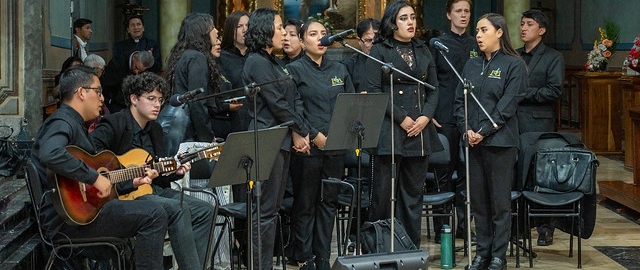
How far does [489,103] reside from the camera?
6863mm

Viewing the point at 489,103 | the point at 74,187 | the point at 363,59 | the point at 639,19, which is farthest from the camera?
the point at 639,19

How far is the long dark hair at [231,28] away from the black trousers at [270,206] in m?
1.57

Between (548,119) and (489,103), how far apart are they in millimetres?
1263

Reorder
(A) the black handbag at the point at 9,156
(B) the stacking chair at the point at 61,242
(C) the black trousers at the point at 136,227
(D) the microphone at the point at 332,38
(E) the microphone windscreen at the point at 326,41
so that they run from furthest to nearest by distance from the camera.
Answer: (A) the black handbag at the point at 9,156 < (E) the microphone windscreen at the point at 326,41 < (D) the microphone at the point at 332,38 < (C) the black trousers at the point at 136,227 < (B) the stacking chair at the point at 61,242

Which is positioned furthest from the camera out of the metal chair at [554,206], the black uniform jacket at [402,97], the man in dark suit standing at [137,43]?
the man in dark suit standing at [137,43]

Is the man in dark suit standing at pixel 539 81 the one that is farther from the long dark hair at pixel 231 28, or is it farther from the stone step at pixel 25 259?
the stone step at pixel 25 259

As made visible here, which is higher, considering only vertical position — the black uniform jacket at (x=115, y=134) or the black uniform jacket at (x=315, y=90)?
the black uniform jacket at (x=315, y=90)

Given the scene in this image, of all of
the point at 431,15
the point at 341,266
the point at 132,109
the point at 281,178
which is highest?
the point at 431,15

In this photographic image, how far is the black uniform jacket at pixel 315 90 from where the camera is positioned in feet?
21.7

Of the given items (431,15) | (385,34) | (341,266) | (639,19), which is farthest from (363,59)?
(431,15)

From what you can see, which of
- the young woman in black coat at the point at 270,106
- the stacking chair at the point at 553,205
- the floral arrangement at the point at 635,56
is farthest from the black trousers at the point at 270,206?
the floral arrangement at the point at 635,56

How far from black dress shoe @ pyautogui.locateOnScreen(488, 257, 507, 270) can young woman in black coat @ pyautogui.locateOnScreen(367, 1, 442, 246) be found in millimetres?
489

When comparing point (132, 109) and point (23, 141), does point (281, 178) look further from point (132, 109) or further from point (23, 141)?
point (23, 141)

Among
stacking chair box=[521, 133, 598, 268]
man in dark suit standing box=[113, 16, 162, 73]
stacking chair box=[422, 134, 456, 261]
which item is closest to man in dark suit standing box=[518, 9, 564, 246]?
stacking chair box=[521, 133, 598, 268]
